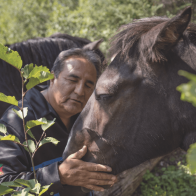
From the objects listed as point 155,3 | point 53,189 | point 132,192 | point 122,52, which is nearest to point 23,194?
point 53,189

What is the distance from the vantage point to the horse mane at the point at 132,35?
4.95 feet

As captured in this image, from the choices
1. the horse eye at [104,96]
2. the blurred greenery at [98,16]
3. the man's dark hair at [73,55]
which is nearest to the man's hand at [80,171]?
the horse eye at [104,96]

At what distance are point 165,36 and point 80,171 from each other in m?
1.15

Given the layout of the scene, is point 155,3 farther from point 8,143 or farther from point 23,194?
point 23,194

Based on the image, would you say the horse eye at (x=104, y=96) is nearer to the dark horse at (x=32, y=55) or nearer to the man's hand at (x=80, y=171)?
the man's hand at (x=80, y=171)

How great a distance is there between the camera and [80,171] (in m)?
1.62

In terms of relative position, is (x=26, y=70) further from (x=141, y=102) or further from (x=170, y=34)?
(x=170, y=34)

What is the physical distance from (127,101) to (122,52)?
371 mm

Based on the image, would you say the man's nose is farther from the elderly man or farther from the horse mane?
the horse mane

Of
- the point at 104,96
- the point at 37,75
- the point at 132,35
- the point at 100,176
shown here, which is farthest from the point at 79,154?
the point at 132,35

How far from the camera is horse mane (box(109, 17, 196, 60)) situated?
59.4 inches

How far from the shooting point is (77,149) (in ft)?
5.65

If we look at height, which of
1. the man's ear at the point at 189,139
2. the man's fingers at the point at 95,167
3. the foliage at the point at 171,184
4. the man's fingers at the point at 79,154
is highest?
the man's ear at the point at 189,139

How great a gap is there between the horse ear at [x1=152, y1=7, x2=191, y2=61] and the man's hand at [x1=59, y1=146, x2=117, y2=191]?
899mm
